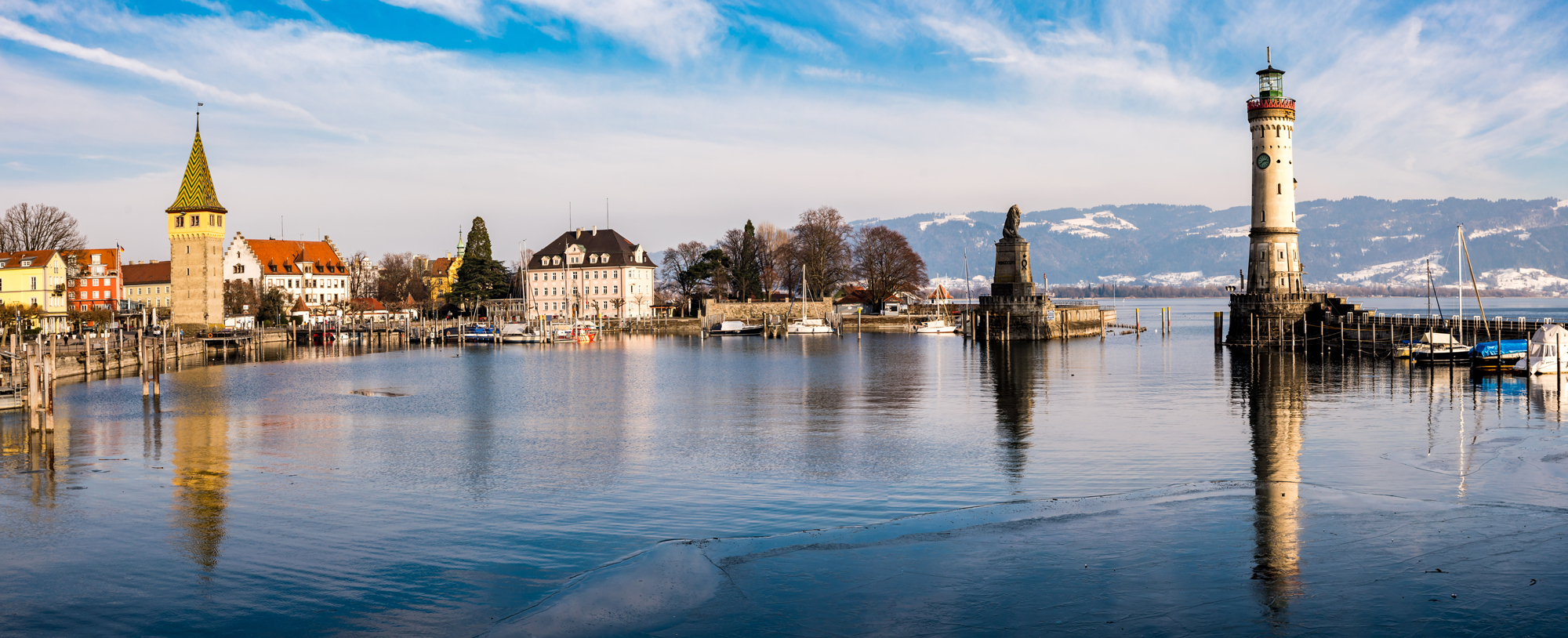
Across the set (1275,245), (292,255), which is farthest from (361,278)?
(1275,245)

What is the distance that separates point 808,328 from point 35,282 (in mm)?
66620

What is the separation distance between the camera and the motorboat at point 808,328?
107625 millimetres

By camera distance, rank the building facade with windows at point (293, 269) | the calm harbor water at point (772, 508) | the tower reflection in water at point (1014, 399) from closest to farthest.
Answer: the calm harbor water at point (772, 508)
the tower reflection in water at point (1014, 399)
the building facade with windows at point (293, 269)

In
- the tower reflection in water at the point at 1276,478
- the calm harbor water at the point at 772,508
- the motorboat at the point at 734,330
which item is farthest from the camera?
the motorboat at the point at 734,330

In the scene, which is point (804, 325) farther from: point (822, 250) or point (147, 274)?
point (147, 274)

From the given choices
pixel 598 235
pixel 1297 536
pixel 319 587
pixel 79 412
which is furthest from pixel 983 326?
pixel 319 587

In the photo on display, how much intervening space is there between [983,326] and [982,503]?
70811 mm

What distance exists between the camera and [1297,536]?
55.5 feet

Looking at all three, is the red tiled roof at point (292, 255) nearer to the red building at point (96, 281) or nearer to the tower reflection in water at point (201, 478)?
the red building at point (96, 281)

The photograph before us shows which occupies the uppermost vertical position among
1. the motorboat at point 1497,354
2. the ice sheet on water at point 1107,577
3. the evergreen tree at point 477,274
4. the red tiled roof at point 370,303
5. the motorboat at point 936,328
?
the evergreen tree at point 477,274

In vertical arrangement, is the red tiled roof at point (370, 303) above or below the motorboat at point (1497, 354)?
above

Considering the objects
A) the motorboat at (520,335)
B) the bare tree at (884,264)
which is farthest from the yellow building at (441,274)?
the bare tree at (884,264)

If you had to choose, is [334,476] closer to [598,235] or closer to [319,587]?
[319,587]

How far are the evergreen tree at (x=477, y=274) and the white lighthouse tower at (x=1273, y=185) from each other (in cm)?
8458
